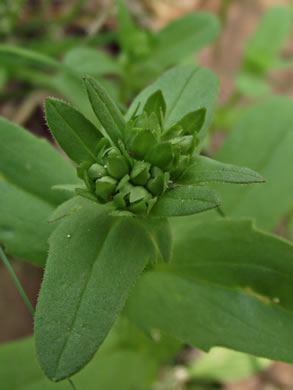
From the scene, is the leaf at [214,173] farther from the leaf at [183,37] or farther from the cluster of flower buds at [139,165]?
the leaf at [183,37]

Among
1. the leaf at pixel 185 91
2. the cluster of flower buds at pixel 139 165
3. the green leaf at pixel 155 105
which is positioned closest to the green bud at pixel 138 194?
the cluster of flower buds at pixel 139 165

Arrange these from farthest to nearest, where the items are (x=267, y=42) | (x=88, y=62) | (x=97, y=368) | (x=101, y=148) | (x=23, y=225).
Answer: (x=267, y=42) → (x=88, y=62) → (x=97, y=368) → (x=23, y=225) → (x=101, y=148)

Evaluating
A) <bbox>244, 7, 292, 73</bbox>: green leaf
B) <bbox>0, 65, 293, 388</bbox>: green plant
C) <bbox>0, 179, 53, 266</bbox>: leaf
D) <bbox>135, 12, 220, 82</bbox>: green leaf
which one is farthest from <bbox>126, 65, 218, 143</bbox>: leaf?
<bbox>244, 7, 292, 73</bbox>: green leaf

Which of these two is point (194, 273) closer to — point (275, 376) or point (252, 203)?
point (252, 203)

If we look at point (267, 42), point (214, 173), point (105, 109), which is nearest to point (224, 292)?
point (214, 173)

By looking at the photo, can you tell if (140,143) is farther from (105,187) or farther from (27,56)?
(27,56)

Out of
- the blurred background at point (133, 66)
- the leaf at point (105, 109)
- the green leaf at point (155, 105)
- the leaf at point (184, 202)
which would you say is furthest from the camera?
the blurred background at point (133, 66)
